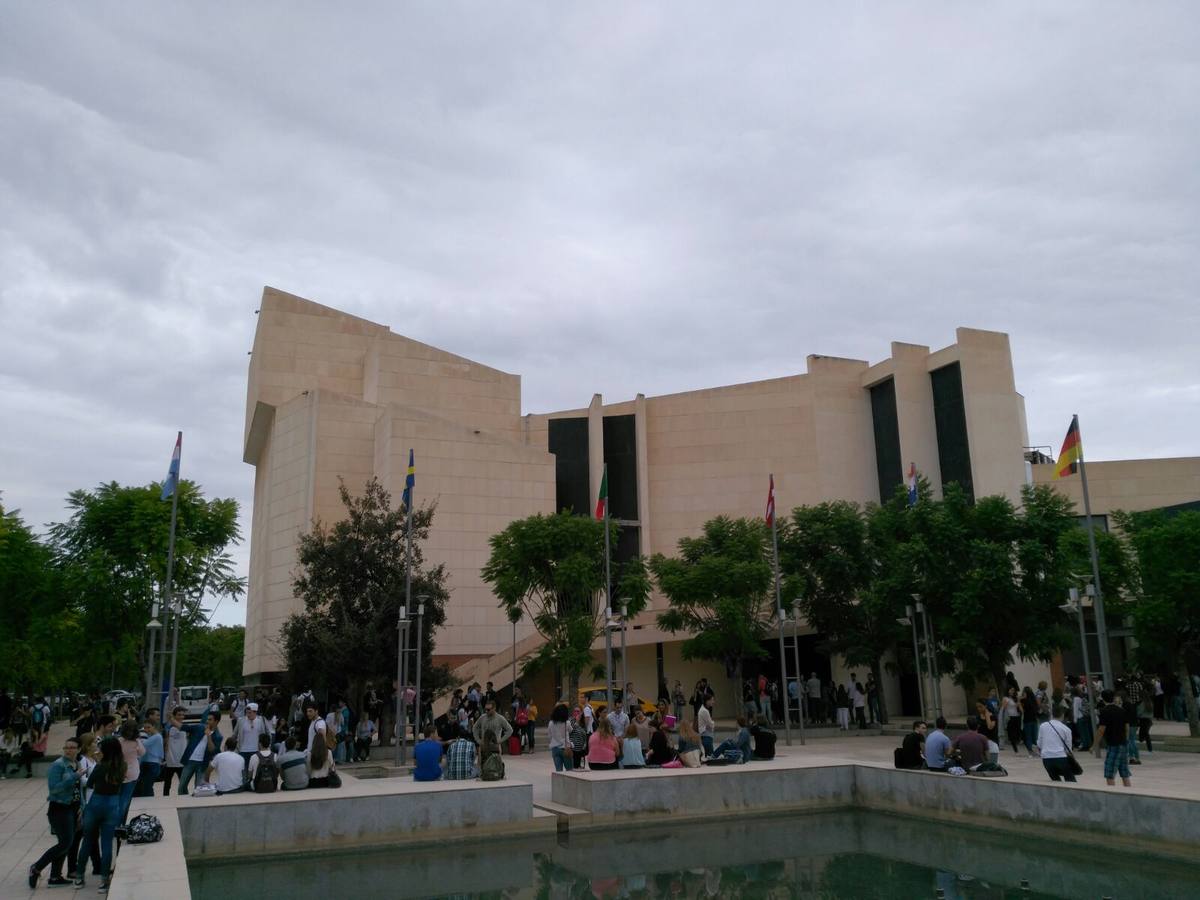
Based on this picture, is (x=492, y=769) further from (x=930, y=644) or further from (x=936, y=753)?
(x=930, y=644)

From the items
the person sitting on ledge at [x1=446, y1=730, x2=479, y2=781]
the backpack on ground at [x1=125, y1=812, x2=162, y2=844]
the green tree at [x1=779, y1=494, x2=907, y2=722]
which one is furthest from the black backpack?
the green tree at [x1=779, y1=494, x2=907, y2=722]

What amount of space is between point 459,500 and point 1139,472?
3268cm

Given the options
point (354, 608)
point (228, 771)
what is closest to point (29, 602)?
point (354, 608)

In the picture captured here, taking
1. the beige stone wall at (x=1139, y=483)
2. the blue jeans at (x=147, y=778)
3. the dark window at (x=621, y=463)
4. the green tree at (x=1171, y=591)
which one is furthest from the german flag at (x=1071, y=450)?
the dark window at (x=621, y=463)

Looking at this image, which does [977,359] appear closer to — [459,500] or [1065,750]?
[459,500]

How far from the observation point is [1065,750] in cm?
1483

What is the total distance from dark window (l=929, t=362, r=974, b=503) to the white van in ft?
113

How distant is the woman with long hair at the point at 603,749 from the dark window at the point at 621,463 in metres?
31.9

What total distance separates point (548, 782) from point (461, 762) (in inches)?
136

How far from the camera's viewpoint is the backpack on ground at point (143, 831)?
1081 cm

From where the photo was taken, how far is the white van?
39.0 meters

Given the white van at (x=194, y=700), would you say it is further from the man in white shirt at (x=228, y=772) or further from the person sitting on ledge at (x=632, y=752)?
the person sitting on ledge at (x=632, y=752)

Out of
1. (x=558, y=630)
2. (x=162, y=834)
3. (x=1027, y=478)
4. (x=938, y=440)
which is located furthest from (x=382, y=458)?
(x=162, y=834)

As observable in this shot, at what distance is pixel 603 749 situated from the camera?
1781cm
